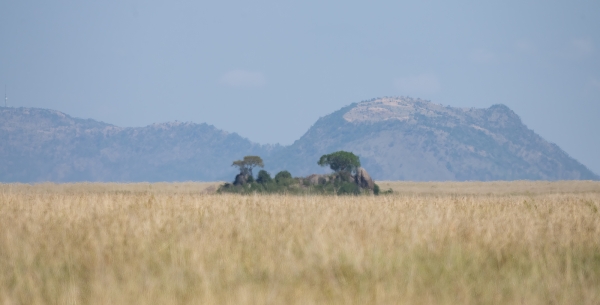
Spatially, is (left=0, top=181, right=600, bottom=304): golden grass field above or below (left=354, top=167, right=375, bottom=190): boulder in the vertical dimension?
below

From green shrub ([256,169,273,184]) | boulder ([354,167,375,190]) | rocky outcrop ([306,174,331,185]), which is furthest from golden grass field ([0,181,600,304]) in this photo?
boulder ([354,167,375,190])

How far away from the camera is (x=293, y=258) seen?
7898 mm

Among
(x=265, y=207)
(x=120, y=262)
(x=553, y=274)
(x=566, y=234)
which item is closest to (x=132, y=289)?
(x=120, y=262)

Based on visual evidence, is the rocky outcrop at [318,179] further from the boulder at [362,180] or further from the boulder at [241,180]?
the boulder at [241,180]

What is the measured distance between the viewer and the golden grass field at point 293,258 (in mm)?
6551

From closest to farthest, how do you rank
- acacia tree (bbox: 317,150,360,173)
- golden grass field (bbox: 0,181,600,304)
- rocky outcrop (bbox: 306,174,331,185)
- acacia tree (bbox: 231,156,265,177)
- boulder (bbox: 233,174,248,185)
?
golden grass field (bbox: 0,181,600,304) → rocky outcrop (bbox: 306,174,331,185) → boulder (bbox: 233,174,248,185) → acacia tree (bbox: 317,150,360,173) → acacia tree (bbox: 231,156,265,177)

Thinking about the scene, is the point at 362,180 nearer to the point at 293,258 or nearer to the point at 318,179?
the point at 318,179

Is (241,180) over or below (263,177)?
below

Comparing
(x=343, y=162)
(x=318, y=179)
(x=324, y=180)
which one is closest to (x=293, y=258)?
(x=324, y=180)

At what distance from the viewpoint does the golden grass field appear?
655 cm

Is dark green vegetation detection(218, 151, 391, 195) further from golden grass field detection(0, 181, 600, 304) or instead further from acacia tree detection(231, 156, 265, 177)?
golden grass field detection(0, 181, 600, 304)

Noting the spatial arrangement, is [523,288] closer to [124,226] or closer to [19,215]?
[124,226]

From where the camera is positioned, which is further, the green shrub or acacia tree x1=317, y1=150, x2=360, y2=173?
acacia tree x1=317, y1=150, x2=360, y2=173

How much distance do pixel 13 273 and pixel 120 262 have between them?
1.13 meters
